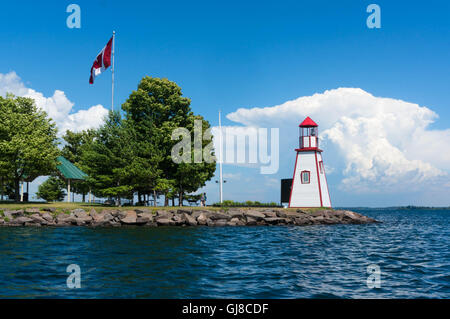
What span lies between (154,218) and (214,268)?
→ 21.1m

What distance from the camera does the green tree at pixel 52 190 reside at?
2387 inches

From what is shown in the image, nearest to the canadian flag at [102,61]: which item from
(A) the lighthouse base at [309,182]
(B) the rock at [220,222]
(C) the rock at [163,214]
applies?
(C) the rock at [163,214]

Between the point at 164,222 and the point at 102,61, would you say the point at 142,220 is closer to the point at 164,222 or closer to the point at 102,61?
the point at 164,222

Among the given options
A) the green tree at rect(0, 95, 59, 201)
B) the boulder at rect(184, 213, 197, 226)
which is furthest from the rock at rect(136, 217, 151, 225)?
the green tree at rect(0, 95, 59, 201)

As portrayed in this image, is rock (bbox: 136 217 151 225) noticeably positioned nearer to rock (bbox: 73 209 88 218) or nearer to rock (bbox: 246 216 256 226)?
rock (bbox: 73 209 88 218)

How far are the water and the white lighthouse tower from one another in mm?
21485

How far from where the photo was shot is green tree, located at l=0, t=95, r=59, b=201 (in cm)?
4144

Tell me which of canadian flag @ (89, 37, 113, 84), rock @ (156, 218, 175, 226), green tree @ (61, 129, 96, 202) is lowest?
rock @ (156, 218, 175, 226)

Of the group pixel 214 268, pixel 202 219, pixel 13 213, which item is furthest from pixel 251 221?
pixel 13 213

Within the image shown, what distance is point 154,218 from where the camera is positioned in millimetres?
34562

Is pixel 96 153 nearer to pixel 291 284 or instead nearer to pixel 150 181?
pixel 150 181

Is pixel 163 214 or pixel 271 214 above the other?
pixel 163 214

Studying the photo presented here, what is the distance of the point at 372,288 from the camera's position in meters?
11.5

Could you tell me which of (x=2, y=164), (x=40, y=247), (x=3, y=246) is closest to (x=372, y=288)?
(x=40, y=247)
